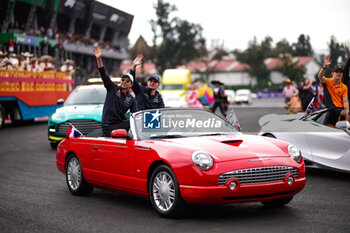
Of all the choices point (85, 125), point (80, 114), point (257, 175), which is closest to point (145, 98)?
point (257, 175)

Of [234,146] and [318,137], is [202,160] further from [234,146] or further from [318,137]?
[318,137]

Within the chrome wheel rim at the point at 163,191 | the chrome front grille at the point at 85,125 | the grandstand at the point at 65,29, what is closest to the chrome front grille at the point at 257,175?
the chrome wheel rim at the point at 163,191

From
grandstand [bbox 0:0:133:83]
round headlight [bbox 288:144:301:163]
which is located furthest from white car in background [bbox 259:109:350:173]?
grandstand [bbox 0:0:133:83]

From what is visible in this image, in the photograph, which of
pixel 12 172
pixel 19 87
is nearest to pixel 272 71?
pixel 19 87

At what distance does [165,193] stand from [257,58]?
358 ft

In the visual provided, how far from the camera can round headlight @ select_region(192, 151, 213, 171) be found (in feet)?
20.7

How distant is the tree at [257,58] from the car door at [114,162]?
4187 inches

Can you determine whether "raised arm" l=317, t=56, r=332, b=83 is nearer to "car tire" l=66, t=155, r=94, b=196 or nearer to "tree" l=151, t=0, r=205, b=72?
"car tire" l=66, t=155, r=94, b=196

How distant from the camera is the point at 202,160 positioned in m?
6.34

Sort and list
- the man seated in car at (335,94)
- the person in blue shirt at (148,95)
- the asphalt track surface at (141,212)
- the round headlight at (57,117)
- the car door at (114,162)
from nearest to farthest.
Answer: the asphalt track surface at (141,212), the car door at (114,162), the person in blue shirt at (148,95), the man seated in car at (335,94), the round headlight at (57,117)

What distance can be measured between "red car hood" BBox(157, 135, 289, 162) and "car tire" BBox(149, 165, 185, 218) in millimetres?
369

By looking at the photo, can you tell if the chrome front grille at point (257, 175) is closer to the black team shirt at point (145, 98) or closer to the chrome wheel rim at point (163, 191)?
the chrome wheel rim at point (163, 191)

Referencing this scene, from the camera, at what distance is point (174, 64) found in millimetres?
101500

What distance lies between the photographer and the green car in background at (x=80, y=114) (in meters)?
14.5
